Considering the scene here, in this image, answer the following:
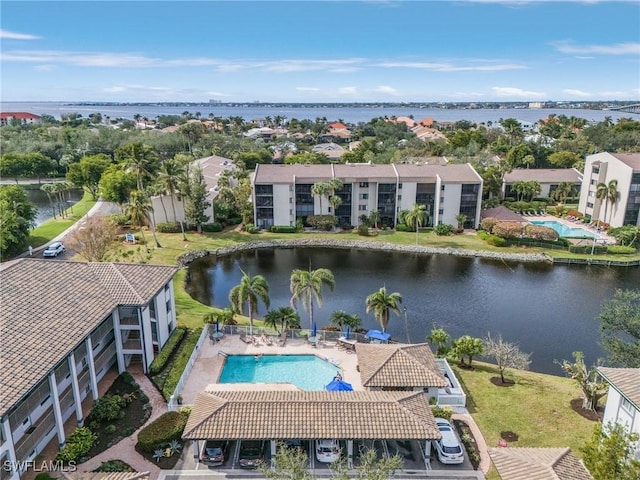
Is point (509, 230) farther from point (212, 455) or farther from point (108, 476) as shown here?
point (108, 476)

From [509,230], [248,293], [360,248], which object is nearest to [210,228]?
[360,248]

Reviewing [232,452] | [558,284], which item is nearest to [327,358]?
[232,452]

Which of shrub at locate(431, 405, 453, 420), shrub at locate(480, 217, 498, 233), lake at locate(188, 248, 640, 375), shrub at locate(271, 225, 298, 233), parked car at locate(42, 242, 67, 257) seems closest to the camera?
shrub at locate(431, 405, 453, 420)

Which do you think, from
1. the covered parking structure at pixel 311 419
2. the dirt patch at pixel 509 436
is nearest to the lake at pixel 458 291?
the dirt patch at pixel 509 436

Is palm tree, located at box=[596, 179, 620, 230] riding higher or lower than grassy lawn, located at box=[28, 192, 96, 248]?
higher

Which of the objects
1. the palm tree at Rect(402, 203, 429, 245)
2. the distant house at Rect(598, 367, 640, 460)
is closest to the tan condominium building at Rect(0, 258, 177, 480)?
the distant house at Rect(598, 367, 640, 460)

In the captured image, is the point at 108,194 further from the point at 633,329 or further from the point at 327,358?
the point at 633,329

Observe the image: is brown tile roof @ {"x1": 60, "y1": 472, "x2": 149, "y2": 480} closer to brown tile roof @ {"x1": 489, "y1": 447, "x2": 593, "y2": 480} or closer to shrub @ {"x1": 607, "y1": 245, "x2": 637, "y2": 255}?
brown tile roof @ {"x1": 489, "y1": 447, "x2": 593, "y2": 480}
